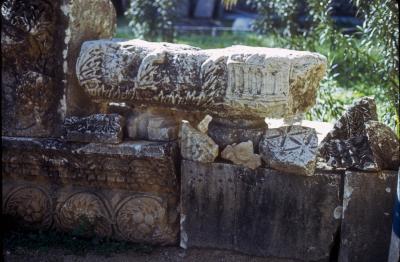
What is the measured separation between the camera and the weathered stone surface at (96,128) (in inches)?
142

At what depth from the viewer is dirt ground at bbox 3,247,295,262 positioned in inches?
144

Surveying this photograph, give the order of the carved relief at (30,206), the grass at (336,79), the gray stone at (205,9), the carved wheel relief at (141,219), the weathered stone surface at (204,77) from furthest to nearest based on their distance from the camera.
Result: the gray stone at (205,9)
the grass at (336,79)
the carved relief at (30,206)
the carved wheel relief at (141,219)
the weathered stone surface at (204,77)

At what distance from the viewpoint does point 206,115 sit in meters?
3.58

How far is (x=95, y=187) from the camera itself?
3811 millimetres

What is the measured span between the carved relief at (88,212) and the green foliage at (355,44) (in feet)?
6.59

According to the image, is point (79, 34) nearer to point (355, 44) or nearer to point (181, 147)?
point (181, 147)

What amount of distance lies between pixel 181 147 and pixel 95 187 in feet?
2.03

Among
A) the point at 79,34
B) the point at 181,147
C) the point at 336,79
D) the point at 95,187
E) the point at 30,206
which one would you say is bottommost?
the point at 30,206

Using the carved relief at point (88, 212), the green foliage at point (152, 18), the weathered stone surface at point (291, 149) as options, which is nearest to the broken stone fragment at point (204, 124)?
the weathered stone surface at point (291, 149)

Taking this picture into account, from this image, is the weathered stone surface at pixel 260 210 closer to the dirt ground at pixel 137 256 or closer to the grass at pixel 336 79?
the dirt ground at pixel 137 256

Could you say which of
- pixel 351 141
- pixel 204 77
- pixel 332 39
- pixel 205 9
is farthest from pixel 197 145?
pixel 205 9

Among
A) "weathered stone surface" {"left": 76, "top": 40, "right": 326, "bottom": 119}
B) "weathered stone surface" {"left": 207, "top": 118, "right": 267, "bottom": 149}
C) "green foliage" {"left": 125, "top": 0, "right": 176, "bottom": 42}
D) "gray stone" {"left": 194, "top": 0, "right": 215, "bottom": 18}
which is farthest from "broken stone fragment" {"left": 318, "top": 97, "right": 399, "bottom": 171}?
→ "gray stone" {"left": 194, "top": 0, "right": 215, "bottom": 18}

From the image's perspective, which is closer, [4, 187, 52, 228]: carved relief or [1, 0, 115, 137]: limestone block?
[1, 0, 115, 137]: limestone block

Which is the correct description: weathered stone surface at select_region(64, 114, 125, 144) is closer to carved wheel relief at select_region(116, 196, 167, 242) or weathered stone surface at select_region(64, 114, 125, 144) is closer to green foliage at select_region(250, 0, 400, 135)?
carved wheel relief at select_region(116, 196, 167, 242)
